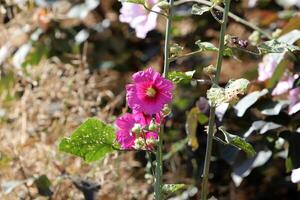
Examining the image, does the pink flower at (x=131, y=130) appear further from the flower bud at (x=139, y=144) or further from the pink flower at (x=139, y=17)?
the pink flower at (x=139, y=17)

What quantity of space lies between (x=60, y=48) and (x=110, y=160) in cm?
66

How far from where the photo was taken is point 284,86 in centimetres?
170

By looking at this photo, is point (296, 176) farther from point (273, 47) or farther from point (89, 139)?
point (89, 139)

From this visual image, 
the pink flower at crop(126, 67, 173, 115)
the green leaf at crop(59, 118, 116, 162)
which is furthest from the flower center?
the green leaf at crop(59, 118, 116, 162)

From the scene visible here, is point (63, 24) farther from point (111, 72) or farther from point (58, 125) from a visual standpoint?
point (58, 125)

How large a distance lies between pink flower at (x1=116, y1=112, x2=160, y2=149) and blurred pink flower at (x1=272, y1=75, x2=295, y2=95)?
1.62 feet

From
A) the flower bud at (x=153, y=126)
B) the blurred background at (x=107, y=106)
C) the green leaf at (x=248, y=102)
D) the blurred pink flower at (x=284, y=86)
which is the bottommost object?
the blurred background at (x=107, y=106)

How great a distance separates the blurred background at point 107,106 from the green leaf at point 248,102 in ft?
0.13

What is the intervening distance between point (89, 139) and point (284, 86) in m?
0.58

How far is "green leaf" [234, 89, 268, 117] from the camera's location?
1612 millimetres

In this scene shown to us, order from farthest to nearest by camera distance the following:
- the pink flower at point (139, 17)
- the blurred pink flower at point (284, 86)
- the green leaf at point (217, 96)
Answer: the blurred pink flower at point (284, 86) < the pink flower at point (139, 17) < the green leaf at point (217, 96)

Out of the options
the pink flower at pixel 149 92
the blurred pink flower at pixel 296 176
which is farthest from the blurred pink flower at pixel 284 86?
the pink flower at pixel 149 92

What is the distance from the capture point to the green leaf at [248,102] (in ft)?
5.29

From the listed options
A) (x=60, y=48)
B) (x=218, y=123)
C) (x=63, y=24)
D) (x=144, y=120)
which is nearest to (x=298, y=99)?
(x=218, y=123)
